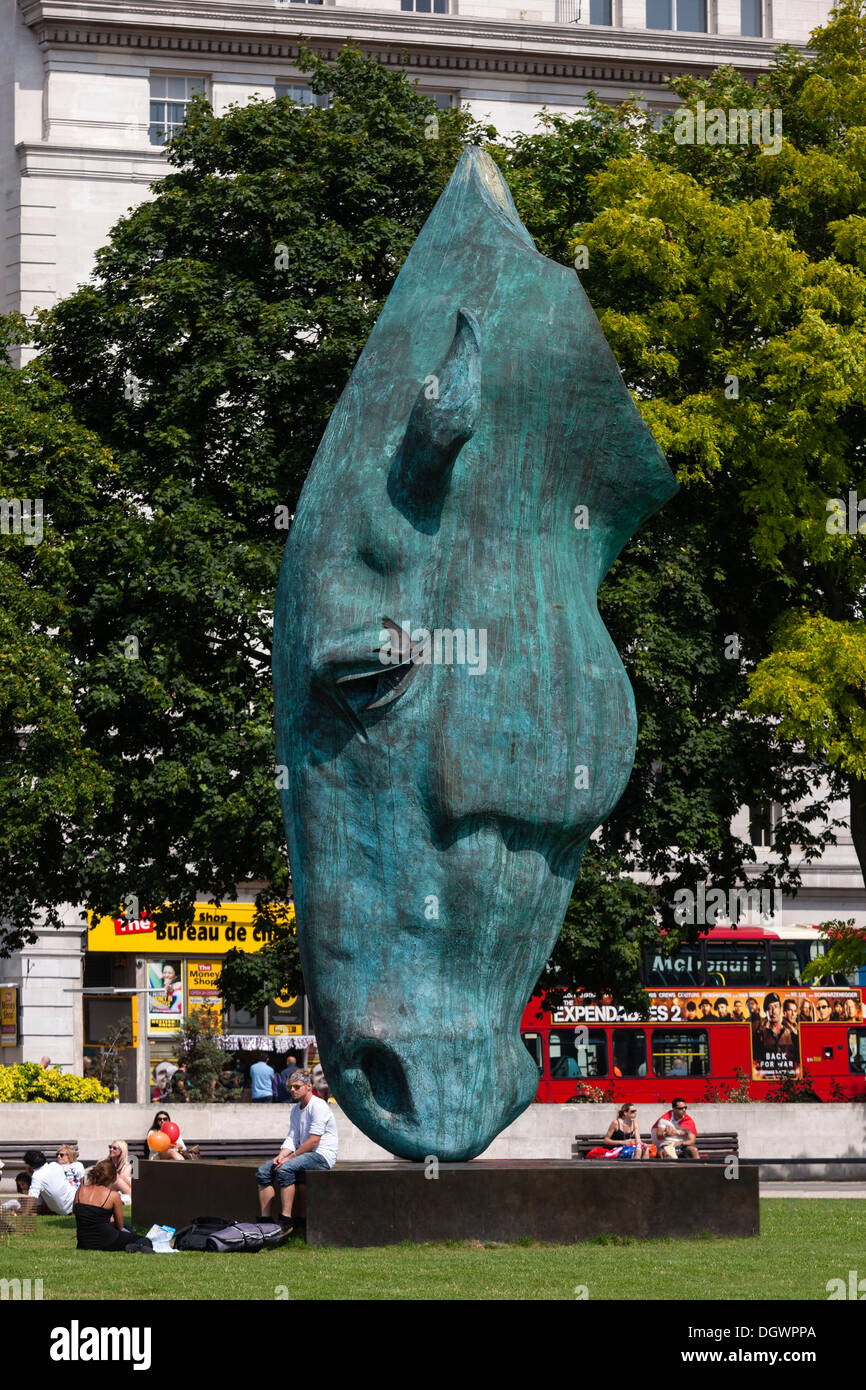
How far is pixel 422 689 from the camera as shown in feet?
42.8

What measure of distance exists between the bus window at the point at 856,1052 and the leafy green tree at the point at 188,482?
14.3 metres

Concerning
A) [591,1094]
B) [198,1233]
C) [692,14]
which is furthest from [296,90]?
[198,1233]

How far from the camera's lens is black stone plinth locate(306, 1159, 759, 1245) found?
13.4 meters

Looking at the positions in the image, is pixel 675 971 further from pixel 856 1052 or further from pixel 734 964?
pixel 856 1052

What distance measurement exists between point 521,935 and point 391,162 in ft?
52.4

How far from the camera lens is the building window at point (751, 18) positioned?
45.5 m

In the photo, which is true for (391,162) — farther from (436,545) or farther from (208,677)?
(436,545)

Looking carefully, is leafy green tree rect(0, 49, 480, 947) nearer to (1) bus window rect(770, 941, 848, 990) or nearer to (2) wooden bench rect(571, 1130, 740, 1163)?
(2) wooden bench rect(571, 1130, 740, 1163)

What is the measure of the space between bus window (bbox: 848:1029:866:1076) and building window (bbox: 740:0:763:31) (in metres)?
21.6

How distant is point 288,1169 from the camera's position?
15.4 m

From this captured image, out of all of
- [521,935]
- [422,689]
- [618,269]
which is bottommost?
[521,935]

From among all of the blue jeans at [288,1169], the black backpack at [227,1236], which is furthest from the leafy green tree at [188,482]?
the black backpack at [227,1236]

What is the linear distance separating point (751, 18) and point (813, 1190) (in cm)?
2797

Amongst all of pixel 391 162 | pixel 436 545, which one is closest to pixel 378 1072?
pixel 436 545
